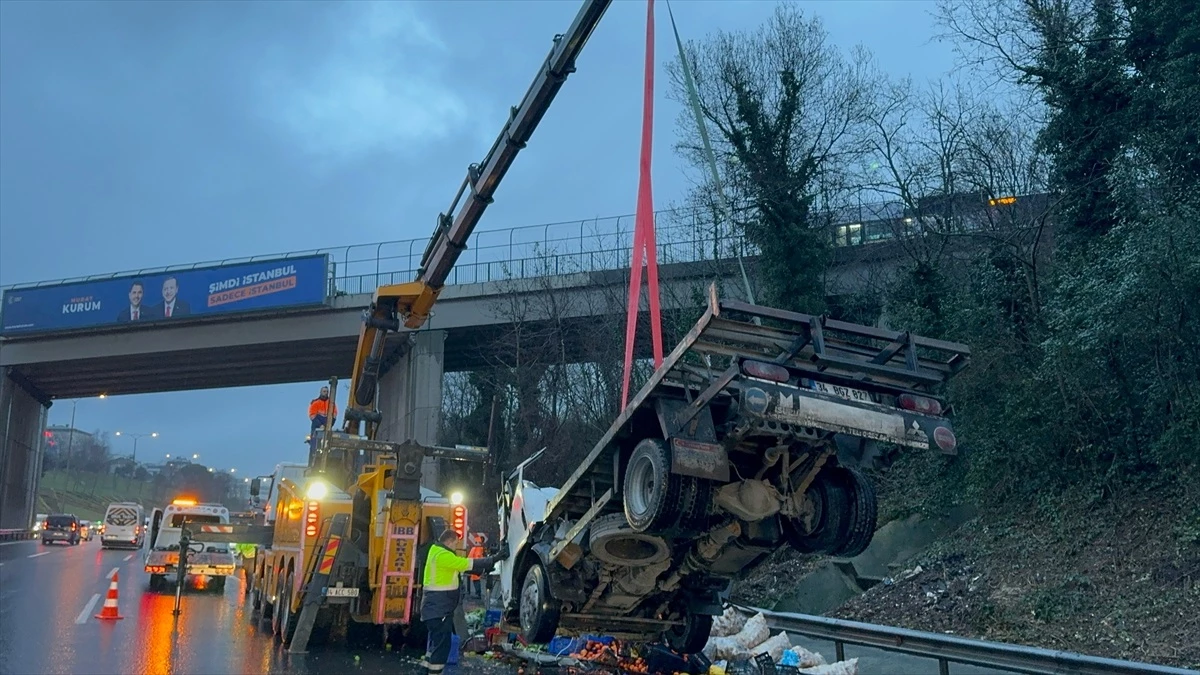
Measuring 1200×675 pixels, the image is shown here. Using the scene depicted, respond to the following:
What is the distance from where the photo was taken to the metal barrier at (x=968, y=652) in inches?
292

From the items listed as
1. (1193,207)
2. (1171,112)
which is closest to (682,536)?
(1193,207)

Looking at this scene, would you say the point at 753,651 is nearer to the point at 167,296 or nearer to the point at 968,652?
the point at 968,652

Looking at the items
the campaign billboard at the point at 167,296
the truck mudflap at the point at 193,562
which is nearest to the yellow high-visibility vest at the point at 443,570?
the truck mudflap at the point at 193,562

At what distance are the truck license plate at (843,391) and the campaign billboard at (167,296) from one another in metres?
29.8

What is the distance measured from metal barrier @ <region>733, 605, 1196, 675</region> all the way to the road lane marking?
34.4ft

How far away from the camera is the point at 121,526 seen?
39188 millimetres

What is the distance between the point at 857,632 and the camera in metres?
9.78

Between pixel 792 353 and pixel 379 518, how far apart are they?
22.6 ft

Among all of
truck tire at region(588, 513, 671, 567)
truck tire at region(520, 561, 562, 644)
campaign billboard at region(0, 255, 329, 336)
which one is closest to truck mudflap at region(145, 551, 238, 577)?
truck tire at region(520, 561, 562, 644)

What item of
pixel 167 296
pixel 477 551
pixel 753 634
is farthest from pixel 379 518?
pixel 167 296

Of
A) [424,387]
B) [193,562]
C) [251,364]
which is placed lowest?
[193,562]

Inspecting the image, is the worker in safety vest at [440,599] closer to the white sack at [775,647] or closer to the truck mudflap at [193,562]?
the white sack at [775,647]

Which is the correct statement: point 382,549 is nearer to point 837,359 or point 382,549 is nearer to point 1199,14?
point 837,359

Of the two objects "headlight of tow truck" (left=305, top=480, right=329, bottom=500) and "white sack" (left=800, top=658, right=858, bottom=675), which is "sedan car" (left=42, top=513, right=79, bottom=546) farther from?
"white sack" (left=800, top=658, right=858, bottom=675)
